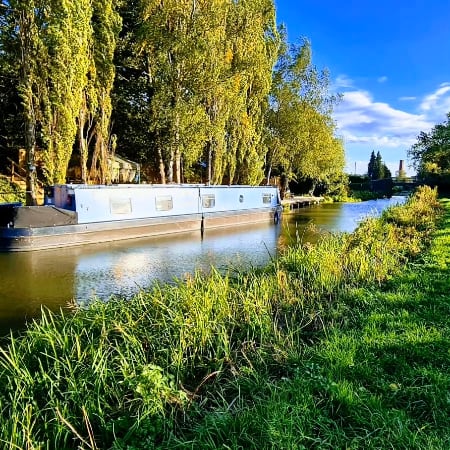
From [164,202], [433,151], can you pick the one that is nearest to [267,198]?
[164,202]

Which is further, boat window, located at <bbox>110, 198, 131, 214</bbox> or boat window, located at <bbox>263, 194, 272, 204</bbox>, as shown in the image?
boat window, located at <bbox>263, 194, 272, 204</bbox>

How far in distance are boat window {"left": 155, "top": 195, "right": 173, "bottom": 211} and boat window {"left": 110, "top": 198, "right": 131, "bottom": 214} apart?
1.21 m

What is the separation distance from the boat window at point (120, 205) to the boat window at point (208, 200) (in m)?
3.63

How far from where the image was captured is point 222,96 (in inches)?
687

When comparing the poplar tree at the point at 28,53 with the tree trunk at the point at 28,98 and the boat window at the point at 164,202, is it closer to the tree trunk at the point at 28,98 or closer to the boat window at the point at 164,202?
the tree trunk at the point at 28,98

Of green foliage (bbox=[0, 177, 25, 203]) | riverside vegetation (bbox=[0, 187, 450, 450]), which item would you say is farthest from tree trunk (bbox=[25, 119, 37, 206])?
riverside vegetation (bbox=[0, 187, 450, 450])

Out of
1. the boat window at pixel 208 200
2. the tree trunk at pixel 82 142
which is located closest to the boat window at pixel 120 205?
the tree trunk at pixel 82 142

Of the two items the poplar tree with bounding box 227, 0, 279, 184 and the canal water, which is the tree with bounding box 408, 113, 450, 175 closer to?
the poplar tree with bounding box 227, 0, 279, 184

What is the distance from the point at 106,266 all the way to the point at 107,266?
2cm

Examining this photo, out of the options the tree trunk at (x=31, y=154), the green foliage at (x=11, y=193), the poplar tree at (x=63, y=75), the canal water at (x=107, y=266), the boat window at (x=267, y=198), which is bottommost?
the canal water at (x=107, y=266)

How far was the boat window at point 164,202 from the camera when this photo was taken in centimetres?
1384

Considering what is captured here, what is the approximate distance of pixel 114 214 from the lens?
40.7 ft

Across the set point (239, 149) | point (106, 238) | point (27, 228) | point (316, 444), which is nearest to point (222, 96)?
point (239, 149)

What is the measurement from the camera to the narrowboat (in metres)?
10.3
